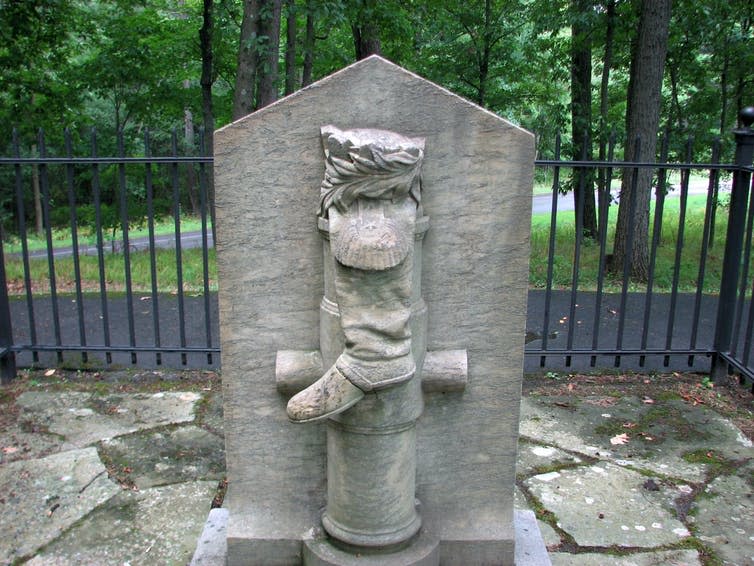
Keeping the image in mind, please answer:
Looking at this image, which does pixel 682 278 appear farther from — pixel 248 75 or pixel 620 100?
pixel 620 100

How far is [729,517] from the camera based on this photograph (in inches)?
121

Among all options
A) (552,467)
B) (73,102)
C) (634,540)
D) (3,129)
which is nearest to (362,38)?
(73,102)

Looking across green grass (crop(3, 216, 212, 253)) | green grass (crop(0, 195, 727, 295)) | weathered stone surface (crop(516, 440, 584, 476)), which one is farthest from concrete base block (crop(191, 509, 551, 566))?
green grass (crop(3, 216, 212, 253))

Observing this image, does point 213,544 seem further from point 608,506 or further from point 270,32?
point 270,32

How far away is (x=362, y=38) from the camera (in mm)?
10203

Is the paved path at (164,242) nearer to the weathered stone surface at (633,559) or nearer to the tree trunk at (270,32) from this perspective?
the tree trunk at (270,32)

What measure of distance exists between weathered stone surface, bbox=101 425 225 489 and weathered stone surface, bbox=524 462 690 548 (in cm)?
166

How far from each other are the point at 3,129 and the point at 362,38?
21.1 ft

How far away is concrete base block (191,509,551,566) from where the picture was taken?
2227mm

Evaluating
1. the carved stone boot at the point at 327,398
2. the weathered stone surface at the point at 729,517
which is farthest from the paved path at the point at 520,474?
the carved stone boot at the point at 327,398

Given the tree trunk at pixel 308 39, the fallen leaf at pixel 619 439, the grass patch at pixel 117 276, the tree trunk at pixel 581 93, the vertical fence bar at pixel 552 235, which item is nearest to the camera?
the fallen leaf at pixel 619 439

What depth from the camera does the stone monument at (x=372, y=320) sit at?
1.94 metres

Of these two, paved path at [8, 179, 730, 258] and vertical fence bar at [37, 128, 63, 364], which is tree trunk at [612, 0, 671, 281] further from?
vertical fence bar at [37, 128, 63, 364]

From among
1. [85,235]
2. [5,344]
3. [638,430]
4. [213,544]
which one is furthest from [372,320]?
[85,235]
